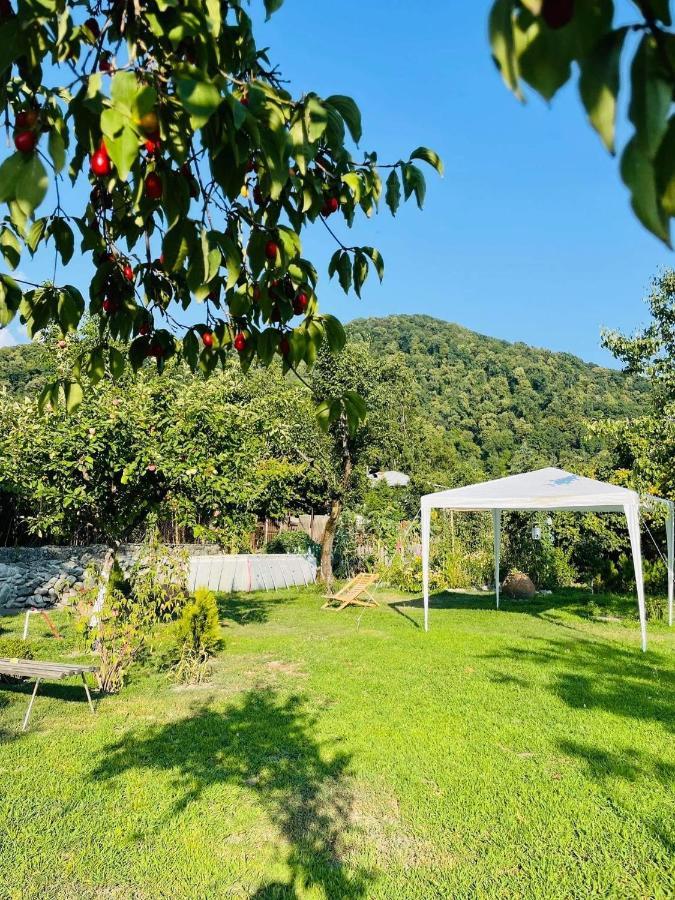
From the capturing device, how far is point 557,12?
1.40ft

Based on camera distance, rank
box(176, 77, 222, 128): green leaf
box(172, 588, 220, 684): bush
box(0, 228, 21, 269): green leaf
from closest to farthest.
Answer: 1. box(176, 77, 222, 128): green leaf
2. box(0, 228, 21, 269): green leaf
3. box(172, 588, 220, 684): bush

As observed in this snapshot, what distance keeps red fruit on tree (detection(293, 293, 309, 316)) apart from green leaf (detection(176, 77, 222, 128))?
86 cm

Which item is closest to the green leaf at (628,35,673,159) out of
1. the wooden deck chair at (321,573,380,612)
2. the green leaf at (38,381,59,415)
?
the green leaf at (38,381,59,415)

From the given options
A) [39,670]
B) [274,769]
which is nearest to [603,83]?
[274,769]

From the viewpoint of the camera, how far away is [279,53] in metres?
1.86

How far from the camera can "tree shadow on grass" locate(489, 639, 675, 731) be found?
5148 millimetres

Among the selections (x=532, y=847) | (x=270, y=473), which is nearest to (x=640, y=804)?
(x=532, y=847)

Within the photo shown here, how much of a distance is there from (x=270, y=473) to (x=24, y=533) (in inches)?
210

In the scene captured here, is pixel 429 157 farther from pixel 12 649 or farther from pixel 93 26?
pixel 12 649

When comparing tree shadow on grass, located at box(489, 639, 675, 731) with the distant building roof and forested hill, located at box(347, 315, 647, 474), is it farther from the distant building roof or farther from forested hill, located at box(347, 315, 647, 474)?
forested hill, located at box(347, 315, 647, 474)

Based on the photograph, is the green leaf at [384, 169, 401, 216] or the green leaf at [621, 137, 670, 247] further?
the green leaf at [384, 169, 401, 216]

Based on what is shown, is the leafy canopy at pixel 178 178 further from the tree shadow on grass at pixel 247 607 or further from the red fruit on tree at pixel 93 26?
the tree shadow on grass at pixel 247 607

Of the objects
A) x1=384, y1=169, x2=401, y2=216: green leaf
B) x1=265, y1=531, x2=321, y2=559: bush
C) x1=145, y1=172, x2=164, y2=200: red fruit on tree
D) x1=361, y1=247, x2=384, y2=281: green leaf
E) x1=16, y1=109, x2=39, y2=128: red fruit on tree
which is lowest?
x1=265, y1=531, x2=321, y2=559: bush

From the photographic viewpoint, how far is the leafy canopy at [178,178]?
84cm
